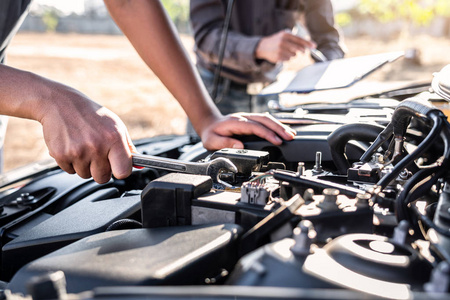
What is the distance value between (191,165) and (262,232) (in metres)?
0.36

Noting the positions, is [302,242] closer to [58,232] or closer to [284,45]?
[58,232]

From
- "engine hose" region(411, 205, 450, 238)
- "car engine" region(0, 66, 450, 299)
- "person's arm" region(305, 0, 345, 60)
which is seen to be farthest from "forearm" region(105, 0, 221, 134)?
"person's arm" region(305, 0, 345, 60)

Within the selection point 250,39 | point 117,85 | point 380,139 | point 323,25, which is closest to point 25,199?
point 380,139

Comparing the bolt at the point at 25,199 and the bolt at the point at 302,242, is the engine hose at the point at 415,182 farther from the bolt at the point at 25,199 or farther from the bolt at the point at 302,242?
the bolt at the point at 25,199

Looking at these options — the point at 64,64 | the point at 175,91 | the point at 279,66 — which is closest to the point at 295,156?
the point at 175,91

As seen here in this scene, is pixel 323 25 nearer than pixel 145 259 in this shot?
No

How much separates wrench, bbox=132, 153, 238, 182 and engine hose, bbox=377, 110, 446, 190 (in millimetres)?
298

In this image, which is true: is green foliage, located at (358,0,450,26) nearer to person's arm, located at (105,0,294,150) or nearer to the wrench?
person's arm, located at (105,0,294,150)

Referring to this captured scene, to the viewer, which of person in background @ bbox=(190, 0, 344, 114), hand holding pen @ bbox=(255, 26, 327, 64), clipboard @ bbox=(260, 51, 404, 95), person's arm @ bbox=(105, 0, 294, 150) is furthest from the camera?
person in background @ bbox=(190, 0, 344, 114)

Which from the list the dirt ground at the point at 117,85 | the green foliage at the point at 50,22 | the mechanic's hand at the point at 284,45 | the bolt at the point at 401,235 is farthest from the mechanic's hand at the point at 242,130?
the green foliage at the point at 50,22

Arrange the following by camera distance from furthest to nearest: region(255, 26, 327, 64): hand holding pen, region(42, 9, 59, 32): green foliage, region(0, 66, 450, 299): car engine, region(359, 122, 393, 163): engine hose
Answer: region(42, 9, 59, 32): green foliage, region(255, 26, 327, 64): hand holding pen, region(359, 122, 393, 163): engine hose, region(0, 66, 450, 299): car engine

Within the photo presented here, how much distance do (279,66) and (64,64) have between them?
1237 cm

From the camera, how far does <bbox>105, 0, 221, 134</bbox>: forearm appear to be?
4.46 feet

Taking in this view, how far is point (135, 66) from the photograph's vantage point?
15.3m
